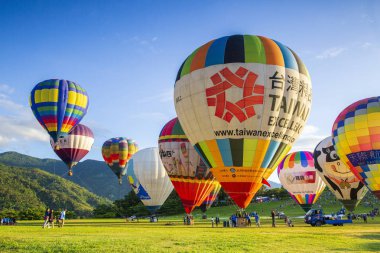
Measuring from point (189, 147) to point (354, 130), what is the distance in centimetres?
1431

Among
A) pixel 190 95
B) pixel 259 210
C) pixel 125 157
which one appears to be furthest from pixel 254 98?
pixel 259 210

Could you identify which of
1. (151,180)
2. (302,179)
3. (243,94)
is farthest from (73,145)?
(243,94)

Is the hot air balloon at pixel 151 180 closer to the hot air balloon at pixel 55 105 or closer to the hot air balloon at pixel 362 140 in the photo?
the hot air balloon at pixel 55 105

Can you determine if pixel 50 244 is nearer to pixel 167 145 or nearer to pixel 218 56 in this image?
pixel 218 56

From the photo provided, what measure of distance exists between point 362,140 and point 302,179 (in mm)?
12837

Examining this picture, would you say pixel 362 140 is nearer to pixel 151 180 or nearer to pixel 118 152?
pixel 151 180

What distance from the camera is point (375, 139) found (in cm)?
3209

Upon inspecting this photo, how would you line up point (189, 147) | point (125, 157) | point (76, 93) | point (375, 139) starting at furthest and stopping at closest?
point (125, 157) → point (76, 93) → point (189, 147) → point (375, 139)

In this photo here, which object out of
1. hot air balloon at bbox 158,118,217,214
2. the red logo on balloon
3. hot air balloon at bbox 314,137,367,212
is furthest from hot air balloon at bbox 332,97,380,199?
the red logo on balloon

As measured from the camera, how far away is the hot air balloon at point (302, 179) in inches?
1742

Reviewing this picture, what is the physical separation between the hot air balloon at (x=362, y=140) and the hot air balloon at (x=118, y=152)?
106 ft

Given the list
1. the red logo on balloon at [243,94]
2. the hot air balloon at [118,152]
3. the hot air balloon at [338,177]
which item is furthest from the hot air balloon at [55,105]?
the hot air balloon at [338,177]

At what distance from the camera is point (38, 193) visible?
12275 cm

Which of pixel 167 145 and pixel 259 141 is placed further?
pixel 167 145
